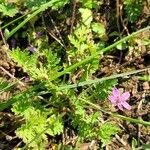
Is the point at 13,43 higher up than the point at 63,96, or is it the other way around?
the point at 13,43

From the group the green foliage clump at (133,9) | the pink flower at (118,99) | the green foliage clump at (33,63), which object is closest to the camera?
the green foliage clump at (33,63)

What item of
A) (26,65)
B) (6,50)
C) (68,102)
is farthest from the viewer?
(6,50)

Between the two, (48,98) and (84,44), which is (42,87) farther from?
(84,44)

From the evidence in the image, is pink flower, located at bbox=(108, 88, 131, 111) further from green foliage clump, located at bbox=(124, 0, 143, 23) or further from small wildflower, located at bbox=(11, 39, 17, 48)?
small wildflower, located at bbox=(11, 39, 17, 48)

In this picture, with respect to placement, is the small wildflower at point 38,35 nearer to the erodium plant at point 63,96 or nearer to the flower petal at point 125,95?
the erodium plant at point 63,96

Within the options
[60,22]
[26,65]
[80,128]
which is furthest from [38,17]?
[80,128]

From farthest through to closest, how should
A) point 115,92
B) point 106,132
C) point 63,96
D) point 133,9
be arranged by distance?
point 133,9, point 115,92, point 63,96, point 106,132

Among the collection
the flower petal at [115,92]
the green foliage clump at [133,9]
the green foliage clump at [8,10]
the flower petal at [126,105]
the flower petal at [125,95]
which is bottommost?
the flower petal at [126,105]

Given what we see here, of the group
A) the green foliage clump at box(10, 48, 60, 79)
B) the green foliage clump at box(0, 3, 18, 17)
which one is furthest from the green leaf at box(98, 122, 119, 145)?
the green foliage clump at box(0, 3, 18, 17)

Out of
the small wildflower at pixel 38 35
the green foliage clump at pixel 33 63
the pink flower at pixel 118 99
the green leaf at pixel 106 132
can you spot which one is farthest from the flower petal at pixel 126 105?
the small wildflower at pixel 38 35

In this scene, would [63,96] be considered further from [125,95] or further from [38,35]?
[38,35]

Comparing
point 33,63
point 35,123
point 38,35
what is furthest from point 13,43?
point 35,123
